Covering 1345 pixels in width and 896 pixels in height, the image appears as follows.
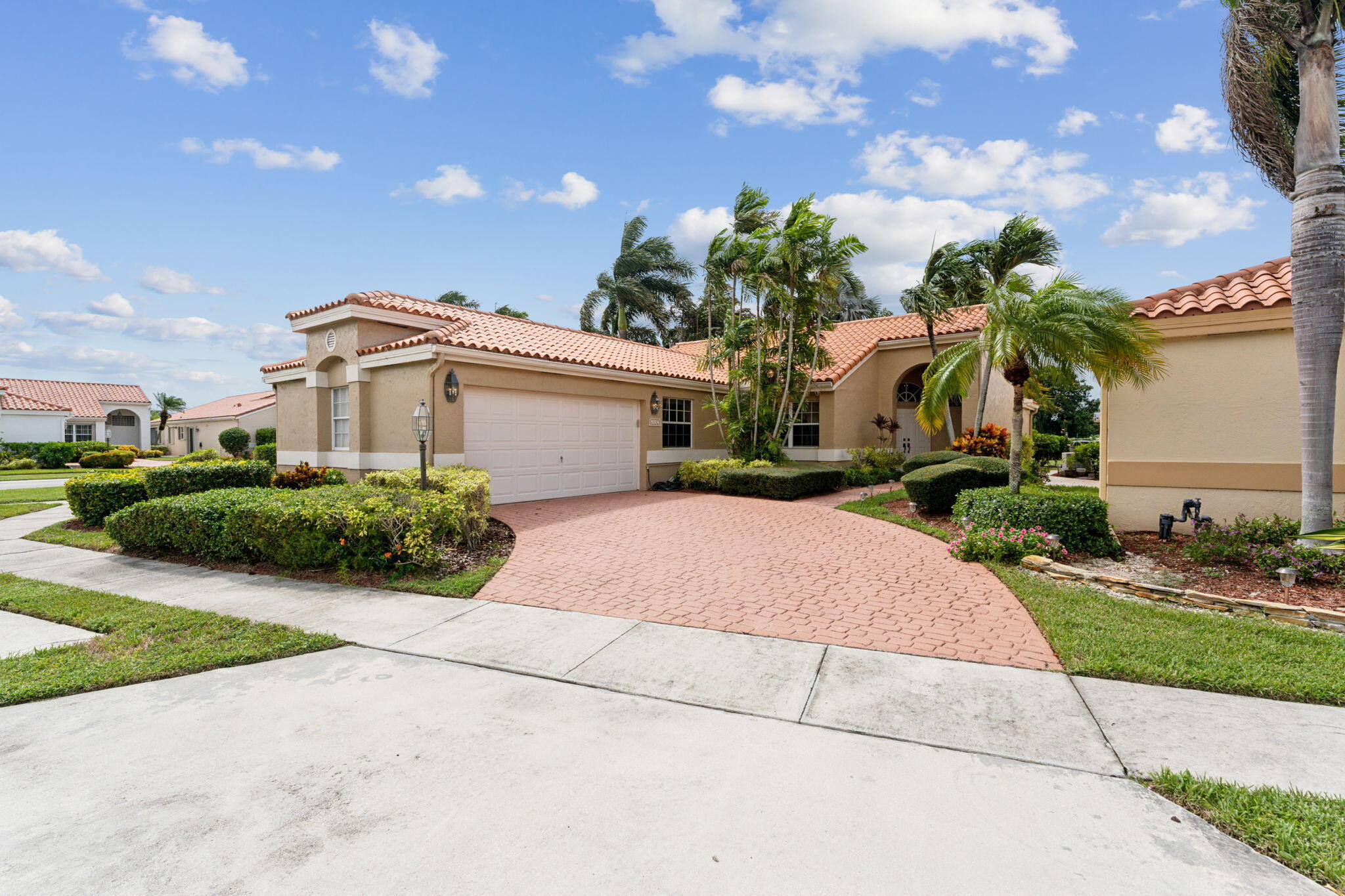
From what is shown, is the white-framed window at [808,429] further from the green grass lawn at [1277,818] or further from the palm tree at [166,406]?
the palm tree at [166,406]

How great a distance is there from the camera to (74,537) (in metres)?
10.2

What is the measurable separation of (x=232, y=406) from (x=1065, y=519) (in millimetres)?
47943

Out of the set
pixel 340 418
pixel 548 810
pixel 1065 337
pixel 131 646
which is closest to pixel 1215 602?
pixel 1065 337

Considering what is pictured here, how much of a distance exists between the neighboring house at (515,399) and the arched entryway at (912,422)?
1232 millimetres

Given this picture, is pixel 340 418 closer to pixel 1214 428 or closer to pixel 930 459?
pixel 930 459

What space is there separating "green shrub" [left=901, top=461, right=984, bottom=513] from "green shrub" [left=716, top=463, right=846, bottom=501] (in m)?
2.87

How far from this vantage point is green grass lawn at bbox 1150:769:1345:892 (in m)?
2.43

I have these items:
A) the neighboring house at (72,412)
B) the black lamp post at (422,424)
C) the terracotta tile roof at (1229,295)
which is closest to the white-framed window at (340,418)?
the black lamp post at (422,424)

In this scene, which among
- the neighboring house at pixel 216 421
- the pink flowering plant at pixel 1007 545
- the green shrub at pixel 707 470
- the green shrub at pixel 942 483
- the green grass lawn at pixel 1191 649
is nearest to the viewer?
the green grass lawn at pixel 1191 649

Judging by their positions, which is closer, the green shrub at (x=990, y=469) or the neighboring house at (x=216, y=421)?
the green shrub at (x=990, y=469)

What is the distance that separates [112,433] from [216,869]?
54280mm

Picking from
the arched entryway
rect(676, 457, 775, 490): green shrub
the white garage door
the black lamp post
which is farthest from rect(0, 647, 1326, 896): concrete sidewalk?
Answer: the arched entryway

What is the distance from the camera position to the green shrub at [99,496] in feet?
36.4

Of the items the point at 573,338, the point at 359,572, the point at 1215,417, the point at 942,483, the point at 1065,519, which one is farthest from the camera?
the point at 573,338
